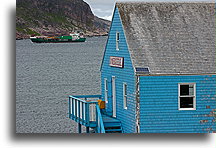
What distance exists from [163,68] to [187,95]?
1.29 metres

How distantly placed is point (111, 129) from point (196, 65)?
407 centimetres

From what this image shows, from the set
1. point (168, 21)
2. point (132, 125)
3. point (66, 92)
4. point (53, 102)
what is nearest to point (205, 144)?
point (132, 125)

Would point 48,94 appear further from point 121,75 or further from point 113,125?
point 121,75

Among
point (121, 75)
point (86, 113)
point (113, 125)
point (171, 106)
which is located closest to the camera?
point (171, 106)

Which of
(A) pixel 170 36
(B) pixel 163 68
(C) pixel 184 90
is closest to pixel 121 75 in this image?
(B) pixel 163 68

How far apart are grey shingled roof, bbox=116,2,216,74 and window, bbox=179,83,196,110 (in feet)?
1.65

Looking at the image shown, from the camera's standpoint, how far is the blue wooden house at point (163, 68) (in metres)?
23.4

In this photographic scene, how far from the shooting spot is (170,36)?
24.5m

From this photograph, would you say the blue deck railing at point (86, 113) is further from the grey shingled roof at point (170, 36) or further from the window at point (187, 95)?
the grey shingled roof at point (170, 36)

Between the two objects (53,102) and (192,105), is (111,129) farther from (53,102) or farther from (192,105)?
(53,102)

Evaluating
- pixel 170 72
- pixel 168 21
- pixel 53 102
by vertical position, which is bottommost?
pixel 53 102

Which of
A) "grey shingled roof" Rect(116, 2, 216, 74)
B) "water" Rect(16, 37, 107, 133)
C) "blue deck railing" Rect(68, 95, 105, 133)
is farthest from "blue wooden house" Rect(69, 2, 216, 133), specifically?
"water" Rect(16, 37, 107, 133)

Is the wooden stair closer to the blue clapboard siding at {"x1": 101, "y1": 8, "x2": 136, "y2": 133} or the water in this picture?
the blue clapboard siding at {"x1": 101, "y1": 8, "x2": 136, "y2": 133}

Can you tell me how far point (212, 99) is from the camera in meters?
24.0
